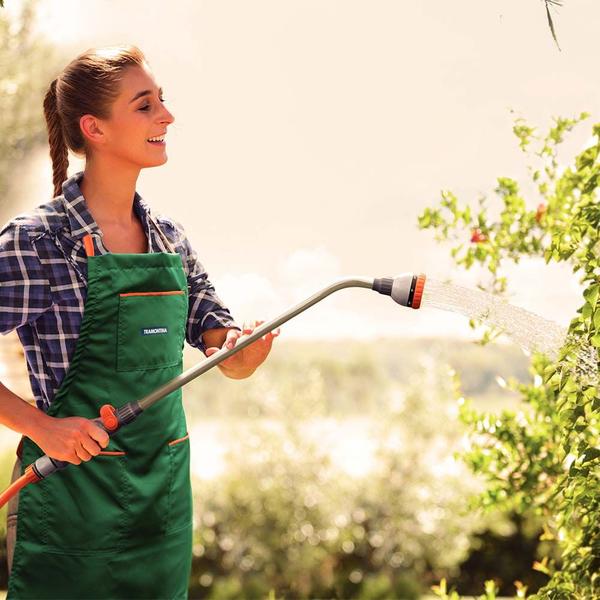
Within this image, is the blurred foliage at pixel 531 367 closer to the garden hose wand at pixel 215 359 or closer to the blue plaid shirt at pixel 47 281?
the garden hose wand at pixel 215 359

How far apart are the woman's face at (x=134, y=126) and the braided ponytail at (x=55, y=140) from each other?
0.44ft

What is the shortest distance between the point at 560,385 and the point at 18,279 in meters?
1.06

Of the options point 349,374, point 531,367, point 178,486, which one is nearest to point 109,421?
point 178,486

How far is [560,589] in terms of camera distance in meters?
2.02

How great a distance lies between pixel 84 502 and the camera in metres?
1.84

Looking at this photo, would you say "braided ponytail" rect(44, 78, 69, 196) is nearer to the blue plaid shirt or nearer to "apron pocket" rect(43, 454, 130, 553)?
the blue plaid shirt

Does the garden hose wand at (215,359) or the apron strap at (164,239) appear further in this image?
the apron strap at (164,239)

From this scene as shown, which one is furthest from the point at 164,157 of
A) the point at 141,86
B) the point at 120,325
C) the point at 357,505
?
the point at 357,505

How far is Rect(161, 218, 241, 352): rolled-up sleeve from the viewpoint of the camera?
6.88ft

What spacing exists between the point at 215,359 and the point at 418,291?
398mm

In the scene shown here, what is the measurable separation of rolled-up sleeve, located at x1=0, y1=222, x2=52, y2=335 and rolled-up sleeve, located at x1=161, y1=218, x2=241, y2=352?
38 centimetres

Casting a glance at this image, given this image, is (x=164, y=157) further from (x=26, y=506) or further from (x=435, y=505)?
(x=435, y=505)

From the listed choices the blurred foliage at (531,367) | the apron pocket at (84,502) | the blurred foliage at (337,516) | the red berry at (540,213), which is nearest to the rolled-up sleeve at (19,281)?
the apron pocket at (84,502)

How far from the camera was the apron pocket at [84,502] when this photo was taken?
6.02ft
